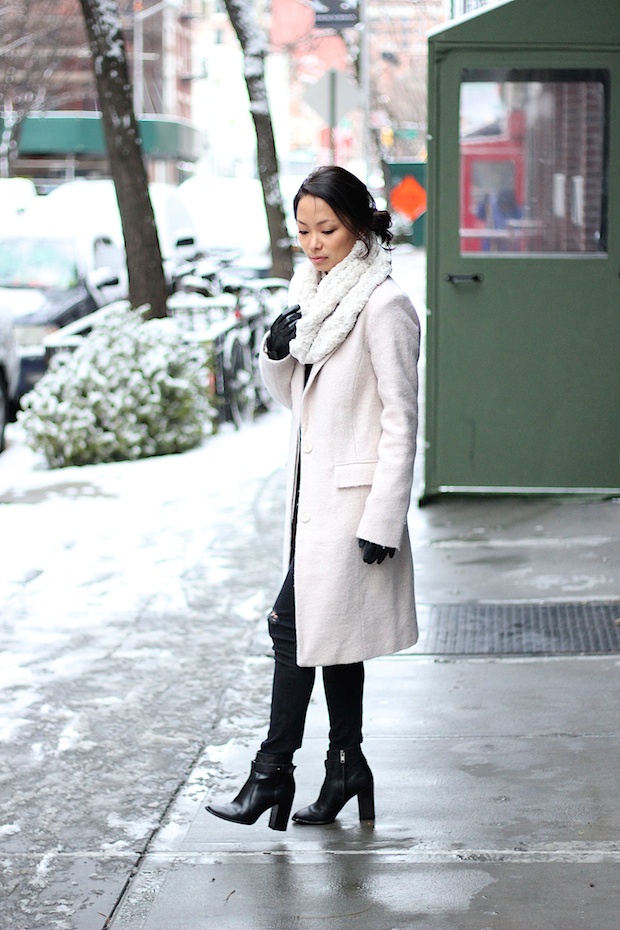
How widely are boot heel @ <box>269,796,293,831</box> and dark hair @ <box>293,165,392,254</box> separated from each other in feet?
5.15

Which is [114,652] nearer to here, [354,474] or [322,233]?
[354,474]

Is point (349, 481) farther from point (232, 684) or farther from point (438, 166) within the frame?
point (438, 166)

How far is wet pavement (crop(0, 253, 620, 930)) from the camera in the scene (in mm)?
3520

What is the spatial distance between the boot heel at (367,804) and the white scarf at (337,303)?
50.1 inches

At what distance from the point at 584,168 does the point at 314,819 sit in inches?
195

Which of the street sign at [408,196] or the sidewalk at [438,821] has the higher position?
the street sign at [408,196]

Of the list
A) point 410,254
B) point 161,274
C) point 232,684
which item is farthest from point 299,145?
point 232,684

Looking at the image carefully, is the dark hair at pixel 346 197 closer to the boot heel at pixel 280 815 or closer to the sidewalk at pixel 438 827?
the boot heel at pixel 280 815

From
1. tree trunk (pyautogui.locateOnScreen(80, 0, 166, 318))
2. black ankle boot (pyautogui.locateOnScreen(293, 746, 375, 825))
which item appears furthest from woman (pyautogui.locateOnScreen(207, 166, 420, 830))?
tree trunk (pyautogui.locateOnScreen(80, 0, 166, 318))

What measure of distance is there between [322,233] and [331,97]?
470 inches

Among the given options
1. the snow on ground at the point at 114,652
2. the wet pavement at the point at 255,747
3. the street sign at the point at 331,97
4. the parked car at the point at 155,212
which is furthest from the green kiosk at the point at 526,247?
the street sign at the point at 331,97

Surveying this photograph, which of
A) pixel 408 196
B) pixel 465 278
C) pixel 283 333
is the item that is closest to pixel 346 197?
pixel 283 333

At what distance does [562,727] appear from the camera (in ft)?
15.4

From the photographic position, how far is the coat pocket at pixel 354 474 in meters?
3.66
